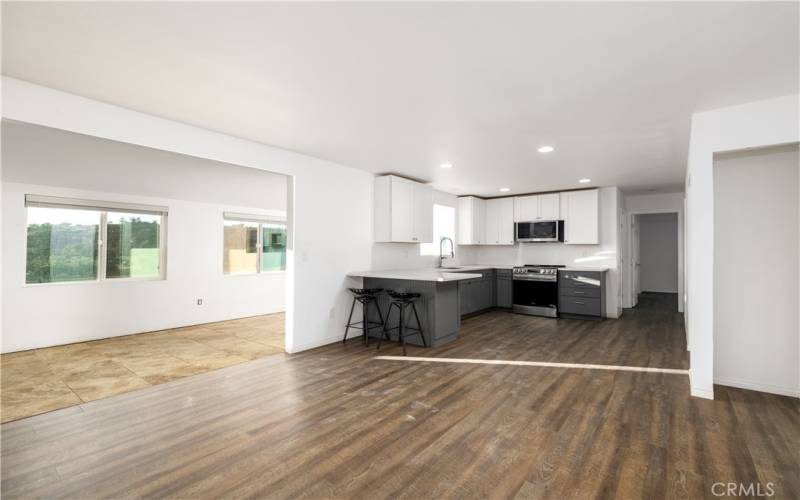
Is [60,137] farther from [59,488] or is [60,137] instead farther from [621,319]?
[621,319]

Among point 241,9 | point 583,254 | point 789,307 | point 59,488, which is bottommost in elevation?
point 59,488

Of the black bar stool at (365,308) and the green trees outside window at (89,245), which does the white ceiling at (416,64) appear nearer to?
the black bar stool at (365,308)

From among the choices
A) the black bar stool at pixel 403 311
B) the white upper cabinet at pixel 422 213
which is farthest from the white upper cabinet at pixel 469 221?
the black bar stool at pixel 403 311

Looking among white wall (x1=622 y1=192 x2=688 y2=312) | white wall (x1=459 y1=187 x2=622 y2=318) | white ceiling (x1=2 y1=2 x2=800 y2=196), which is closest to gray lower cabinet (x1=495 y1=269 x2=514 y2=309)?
white wall (x1=459 y1=187 x2=622 y2=318)

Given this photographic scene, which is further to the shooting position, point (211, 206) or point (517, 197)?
point (517, 197)

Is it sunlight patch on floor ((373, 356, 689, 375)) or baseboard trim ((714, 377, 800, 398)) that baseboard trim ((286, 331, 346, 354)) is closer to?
sunlight patch on floor ((373, 356, 689, 375))

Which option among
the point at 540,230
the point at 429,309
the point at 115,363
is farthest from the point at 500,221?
the point at 115,363

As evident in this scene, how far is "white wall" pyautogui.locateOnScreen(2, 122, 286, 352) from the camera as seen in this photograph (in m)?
4.29

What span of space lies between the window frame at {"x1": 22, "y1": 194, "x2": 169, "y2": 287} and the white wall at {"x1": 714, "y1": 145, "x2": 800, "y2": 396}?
23.5 ft

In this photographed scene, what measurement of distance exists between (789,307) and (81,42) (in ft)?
18.2

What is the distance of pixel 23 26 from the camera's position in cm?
200

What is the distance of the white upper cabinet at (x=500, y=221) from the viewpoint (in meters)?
7.80

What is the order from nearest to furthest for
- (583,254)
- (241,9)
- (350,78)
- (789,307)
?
1. (241,9)
2. (350,78)
3. (789,307)
4. (583,254)

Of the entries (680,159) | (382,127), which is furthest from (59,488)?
(680,159)
